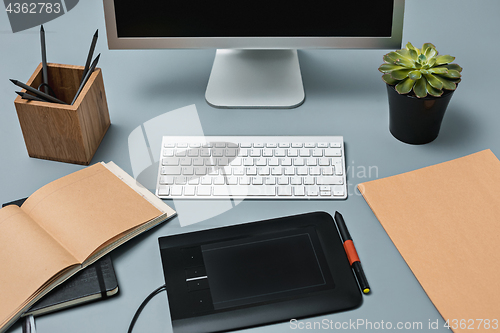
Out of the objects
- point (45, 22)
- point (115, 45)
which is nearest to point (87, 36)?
point (45, 22)

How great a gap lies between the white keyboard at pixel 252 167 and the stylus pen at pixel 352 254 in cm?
6

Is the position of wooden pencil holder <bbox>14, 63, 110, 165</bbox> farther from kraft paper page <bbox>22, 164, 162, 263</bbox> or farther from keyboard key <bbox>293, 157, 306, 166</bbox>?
keyboard key <bbox>293, 157, 306, 166</bbox>

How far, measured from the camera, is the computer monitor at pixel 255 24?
918 millimetres

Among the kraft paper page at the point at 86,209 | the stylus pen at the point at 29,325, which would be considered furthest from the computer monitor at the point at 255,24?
the stylus pen at the point at 29,325

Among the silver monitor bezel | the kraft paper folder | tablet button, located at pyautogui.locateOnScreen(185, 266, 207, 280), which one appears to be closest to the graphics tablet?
tablet button, located at pyautogui.locateOnScreen(185, 266, 207, 280)

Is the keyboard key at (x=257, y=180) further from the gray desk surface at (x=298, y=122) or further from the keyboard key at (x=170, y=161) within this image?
the keyboard key at (x=170, y=161)

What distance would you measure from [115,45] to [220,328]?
61 cm

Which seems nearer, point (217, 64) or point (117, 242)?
point (117, 242)

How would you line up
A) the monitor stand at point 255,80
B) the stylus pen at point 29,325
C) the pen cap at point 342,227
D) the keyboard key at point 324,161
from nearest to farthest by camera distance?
the stylus pen at point 29,325 < the pen cap at point 342,227 < the keyboard key at point 324,161 < the monitor stand at point 255,80

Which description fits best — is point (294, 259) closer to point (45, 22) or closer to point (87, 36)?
point (87, 36)

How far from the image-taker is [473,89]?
1022mm

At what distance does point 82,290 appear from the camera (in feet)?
2.17

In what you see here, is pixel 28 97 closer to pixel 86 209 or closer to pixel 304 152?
pixel 86 209

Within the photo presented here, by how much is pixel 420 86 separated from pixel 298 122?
0.81 ft
